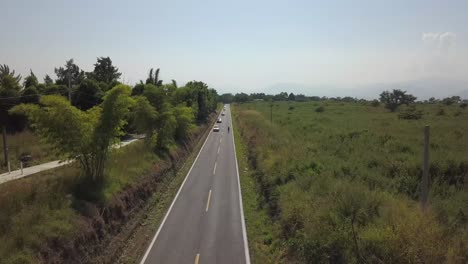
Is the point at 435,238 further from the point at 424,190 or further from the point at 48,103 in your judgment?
the point at 48,103

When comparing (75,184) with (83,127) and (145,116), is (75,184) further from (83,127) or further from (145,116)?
(145,116)

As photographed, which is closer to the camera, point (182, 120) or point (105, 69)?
point (182, 120)

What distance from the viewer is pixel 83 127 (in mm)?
16297

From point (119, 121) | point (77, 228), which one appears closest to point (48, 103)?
point (119, 121)

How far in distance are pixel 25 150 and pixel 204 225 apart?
49.4ft

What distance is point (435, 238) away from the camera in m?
10.3

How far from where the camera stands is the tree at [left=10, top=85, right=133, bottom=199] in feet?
50.5

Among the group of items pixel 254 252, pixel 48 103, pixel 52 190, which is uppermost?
pixel 48 103

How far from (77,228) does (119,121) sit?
21.9ft

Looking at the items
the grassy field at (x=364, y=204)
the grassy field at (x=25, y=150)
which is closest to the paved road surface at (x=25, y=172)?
the grassy field at (x=25, y=150)

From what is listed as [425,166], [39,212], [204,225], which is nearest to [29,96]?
[39,212]

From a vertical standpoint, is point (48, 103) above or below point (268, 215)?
above

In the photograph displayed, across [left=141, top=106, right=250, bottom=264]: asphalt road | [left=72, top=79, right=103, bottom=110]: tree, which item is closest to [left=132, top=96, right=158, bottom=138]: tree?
[left=141, top=106, right=250, bottom=264]: asphalt road

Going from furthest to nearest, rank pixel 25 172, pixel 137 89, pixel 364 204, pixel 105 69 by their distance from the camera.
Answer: pixel 105 69, pixel 137 89, pixel 25 172, pixel 364 204
